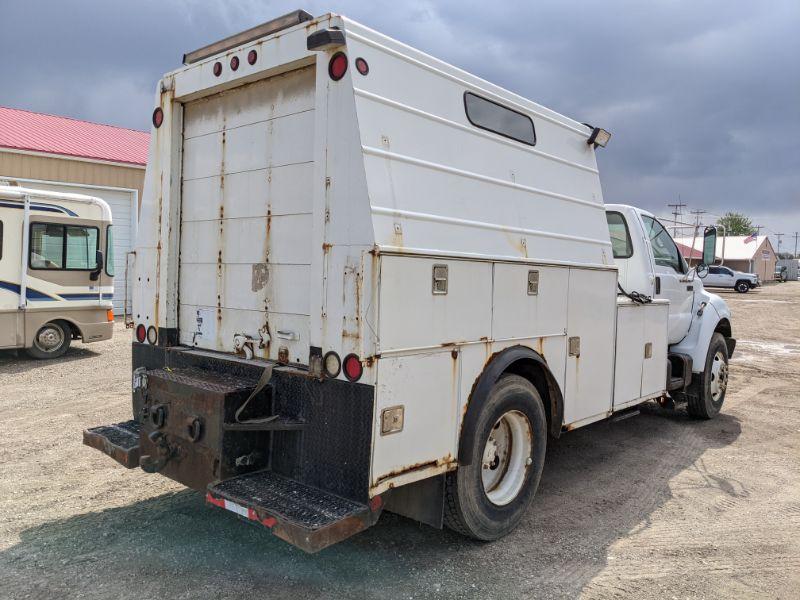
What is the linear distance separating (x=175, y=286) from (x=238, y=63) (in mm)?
1599

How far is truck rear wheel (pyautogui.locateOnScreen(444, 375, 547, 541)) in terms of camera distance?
3.72 meters

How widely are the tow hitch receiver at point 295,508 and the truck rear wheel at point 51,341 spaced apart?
8941 millimetres

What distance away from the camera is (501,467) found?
4.25 m

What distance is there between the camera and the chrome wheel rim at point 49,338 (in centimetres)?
1077

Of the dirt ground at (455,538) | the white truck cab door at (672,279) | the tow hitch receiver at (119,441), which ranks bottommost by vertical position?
the dirt ground at (455,538)

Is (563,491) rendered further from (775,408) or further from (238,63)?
(775,408)

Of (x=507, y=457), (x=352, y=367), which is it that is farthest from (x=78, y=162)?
(x=352, y=367)

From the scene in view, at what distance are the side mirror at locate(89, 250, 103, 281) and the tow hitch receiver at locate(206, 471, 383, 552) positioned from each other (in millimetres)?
8947

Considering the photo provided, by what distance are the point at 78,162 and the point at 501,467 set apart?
15.8 m

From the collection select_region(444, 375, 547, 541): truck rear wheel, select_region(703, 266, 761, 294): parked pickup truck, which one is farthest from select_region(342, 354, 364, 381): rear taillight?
select_region(703, 266, 761, 294): parked pickup truck

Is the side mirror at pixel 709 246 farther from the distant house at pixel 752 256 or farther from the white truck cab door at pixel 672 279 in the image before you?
the distant house at pixel 752 256

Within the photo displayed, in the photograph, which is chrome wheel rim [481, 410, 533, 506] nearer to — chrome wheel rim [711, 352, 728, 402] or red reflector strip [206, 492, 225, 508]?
red reflector strip [206, 492, 225, 508]

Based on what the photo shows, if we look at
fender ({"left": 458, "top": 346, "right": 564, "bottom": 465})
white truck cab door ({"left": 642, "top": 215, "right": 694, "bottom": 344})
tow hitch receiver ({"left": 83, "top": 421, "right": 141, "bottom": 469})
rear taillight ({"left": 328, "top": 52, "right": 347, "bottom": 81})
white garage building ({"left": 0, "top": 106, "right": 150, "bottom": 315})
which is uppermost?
white garage building ({"left": 0, "top": 106, "right": 150, "bottom": 315})

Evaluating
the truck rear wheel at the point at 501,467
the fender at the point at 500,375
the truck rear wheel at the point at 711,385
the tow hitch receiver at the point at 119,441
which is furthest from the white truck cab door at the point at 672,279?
the tow hitch receiver at the point at 119,441
